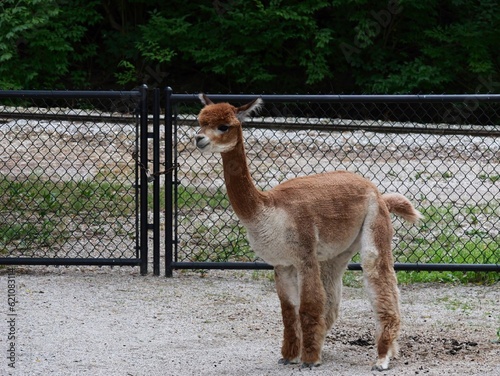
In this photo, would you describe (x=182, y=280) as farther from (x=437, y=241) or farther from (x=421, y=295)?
(x=437, y=241)

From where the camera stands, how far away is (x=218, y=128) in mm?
5121

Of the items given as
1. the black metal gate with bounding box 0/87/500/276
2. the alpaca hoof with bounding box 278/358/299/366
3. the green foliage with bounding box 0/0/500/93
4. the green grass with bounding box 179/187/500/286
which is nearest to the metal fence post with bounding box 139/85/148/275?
the black metal gate with bounding box 0/87/500/276

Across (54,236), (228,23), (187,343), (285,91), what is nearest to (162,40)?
(228,23)

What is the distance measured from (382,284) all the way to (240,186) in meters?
1.04

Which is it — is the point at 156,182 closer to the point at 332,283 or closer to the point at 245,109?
the point at 332,283

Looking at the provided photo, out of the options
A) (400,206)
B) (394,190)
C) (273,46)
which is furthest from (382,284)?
(273,46)

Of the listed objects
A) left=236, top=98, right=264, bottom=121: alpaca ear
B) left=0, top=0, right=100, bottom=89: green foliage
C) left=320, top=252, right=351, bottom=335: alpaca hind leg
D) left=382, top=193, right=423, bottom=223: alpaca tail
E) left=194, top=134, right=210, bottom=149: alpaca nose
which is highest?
left=0, top=0, right=100, bottom=89: green foliage

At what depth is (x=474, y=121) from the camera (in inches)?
667

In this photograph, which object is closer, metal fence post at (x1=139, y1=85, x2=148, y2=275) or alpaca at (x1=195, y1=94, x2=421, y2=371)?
alpaca at (x1=195, y1=94, x2=421, y2=371)

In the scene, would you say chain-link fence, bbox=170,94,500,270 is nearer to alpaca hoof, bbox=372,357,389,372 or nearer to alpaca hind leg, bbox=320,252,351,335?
alpaca hind leg, bbox=320,252,351,335

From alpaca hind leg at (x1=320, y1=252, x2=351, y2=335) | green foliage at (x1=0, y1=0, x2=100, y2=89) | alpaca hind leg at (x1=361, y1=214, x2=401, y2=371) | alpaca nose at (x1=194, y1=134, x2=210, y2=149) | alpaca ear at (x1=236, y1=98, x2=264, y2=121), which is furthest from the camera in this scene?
green foliage at (x1=0, y1=0, x2=100, y2=89)

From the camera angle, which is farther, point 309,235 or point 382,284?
point 382,284

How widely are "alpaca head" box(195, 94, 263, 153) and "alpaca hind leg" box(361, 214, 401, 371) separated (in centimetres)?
103

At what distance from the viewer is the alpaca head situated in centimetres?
509
